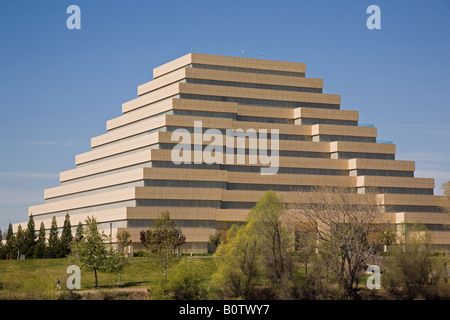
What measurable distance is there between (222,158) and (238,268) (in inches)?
2120

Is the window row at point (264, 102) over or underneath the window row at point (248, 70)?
underneath

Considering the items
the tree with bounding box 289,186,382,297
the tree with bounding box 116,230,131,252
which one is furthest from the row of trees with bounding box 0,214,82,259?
the tree with bounding box 289,186,382,297

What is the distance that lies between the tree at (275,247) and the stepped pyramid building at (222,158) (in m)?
41.3

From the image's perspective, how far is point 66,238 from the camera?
416 ft

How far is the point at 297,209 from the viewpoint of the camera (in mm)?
95000

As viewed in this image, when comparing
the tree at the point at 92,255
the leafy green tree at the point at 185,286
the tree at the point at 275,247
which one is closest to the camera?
the leafy green tree at the point at 185,286

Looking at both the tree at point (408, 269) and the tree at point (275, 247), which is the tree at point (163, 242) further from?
the tree at point (408, 269)

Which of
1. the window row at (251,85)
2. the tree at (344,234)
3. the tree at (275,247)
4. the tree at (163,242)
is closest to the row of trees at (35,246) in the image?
the tree at (163,242)

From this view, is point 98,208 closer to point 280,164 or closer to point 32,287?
point 280,164

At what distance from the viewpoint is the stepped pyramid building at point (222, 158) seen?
417ft

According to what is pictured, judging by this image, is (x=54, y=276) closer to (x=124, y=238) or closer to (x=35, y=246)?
(x=124, y=238)

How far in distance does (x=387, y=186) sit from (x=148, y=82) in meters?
56.2
